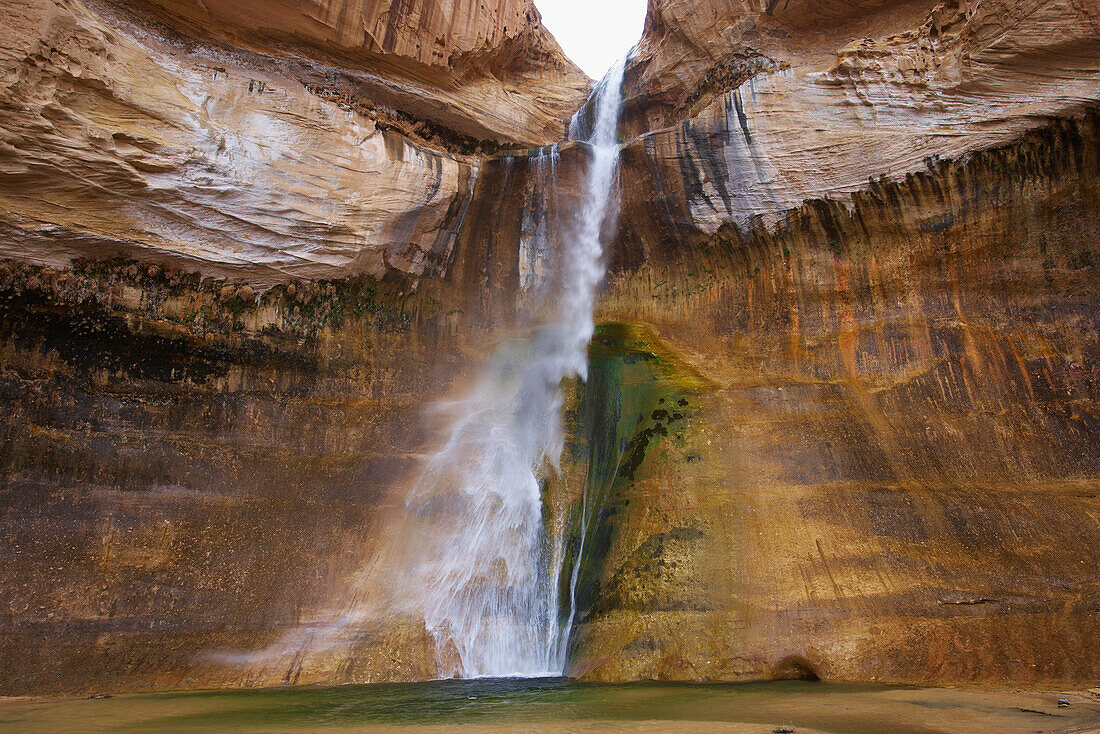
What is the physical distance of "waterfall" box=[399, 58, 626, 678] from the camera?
945cm

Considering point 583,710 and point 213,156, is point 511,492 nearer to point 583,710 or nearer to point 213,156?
point 583,710

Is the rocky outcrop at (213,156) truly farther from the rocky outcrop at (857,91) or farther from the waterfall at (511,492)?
the rocky outcrop at (857,91)

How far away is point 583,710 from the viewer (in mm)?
5793

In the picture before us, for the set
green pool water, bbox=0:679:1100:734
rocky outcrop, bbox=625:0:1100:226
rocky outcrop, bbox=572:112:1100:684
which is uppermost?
rocky outcrop, bbox=625:0:1100:226

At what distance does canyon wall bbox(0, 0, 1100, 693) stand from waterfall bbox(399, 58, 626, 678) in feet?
1.52

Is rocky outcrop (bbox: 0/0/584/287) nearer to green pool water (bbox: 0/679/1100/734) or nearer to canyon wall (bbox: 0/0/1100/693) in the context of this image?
canyon wall (bbox: 0/0/1100/693)

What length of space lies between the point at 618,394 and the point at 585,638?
165 inches

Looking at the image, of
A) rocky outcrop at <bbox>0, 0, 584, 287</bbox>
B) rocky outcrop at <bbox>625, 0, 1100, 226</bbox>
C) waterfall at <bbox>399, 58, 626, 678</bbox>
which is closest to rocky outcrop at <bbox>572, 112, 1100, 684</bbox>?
rocky outcrop at <bbox>625, 0, 1100, 226</bbox>

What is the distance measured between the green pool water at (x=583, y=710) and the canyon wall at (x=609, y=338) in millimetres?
1107

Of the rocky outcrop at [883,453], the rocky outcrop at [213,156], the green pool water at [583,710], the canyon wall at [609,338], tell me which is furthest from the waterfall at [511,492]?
the rocky outcrop at [213,156]

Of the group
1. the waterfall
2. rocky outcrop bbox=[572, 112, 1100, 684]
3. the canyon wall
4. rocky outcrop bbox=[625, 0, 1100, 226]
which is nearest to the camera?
rocky outcrop bbox=[572, 112, 1100, 684]

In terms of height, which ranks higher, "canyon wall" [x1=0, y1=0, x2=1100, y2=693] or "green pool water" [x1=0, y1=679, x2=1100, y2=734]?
"canyon wall" [x1=0, y1=0, x2=1100, y2=693]

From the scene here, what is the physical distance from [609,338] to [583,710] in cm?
700

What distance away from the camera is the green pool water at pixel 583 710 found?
15.5ft
